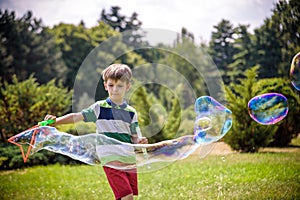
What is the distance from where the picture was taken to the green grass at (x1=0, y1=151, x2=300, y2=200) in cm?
422

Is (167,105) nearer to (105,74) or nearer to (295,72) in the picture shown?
(295,72)

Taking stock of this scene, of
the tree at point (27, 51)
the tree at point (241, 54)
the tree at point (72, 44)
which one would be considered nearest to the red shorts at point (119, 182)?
the tree at point (241, 54)

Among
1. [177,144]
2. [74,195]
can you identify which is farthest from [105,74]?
[74,195]

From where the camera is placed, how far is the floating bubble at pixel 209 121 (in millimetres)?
3541

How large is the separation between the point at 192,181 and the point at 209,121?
1598 mm

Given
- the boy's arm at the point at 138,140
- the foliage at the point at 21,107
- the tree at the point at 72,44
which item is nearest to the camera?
the boy's arm at the point at 138,140

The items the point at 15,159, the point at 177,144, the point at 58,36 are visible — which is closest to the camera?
the point at 177,144

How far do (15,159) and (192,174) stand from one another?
3.64 meters

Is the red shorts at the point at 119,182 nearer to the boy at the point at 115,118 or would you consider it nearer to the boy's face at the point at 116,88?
the boy at the point at 115,118

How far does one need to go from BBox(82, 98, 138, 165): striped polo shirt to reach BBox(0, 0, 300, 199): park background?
1.55 m

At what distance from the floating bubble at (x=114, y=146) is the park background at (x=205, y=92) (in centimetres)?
90

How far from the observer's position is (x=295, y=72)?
4.60 metres

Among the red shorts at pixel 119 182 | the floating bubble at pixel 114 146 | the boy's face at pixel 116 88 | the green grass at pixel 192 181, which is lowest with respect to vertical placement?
the green grass at pixel 192 181

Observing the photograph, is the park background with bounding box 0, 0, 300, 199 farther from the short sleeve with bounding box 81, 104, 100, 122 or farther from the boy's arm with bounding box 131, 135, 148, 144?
the short sleeve with bounding box 81, 104, 100, 122
